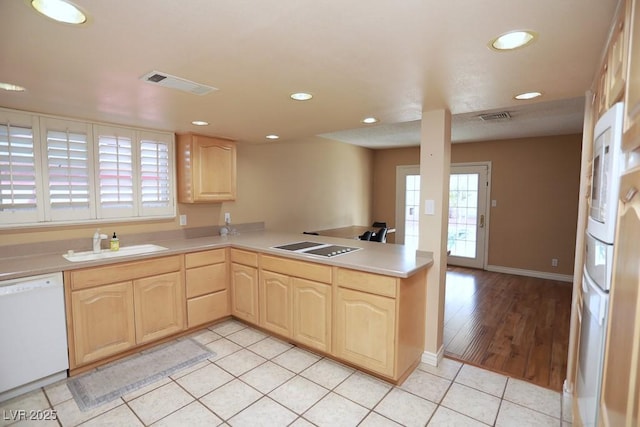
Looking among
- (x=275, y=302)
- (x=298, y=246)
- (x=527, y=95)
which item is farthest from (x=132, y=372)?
(x=527, y=95)

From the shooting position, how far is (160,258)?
2840 millimetres

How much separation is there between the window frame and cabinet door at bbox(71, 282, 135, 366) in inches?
29.3

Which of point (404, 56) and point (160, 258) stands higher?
point (404, 56)

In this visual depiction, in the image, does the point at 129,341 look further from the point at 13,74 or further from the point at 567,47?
the point at 567,47

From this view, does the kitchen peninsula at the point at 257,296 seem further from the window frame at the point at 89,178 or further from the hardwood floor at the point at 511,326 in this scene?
the hardwood floor at the point at 511,326

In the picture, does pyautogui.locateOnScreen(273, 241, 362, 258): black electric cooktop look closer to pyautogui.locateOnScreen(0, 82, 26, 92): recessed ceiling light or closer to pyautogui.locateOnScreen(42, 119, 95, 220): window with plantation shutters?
pyautogui.locateOnScreen(42, 119, 95, 220): window with plantation shutters

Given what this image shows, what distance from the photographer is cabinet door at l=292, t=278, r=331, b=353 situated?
2584 millimetres

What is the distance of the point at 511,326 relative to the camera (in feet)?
11.0

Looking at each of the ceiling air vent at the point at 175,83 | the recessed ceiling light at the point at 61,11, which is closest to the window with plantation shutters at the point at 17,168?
the ceiling air vent at the point at 175,83

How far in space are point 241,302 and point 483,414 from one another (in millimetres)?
2272

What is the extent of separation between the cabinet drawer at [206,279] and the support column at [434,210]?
6.59ft

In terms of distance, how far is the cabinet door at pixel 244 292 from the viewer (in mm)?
3146

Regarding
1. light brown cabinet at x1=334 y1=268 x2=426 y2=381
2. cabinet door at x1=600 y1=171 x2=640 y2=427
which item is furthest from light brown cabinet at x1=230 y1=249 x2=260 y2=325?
cabinet door at x1=600 y1=171 x2=640 y2=427

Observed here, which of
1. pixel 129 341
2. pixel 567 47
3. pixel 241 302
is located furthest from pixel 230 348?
pixel 567 47
